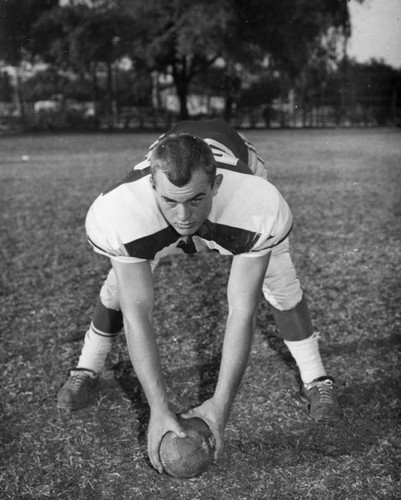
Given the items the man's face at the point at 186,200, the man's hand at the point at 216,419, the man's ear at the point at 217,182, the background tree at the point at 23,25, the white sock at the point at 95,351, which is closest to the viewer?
the man's face at the point at 186,200

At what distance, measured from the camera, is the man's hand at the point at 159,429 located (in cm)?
271

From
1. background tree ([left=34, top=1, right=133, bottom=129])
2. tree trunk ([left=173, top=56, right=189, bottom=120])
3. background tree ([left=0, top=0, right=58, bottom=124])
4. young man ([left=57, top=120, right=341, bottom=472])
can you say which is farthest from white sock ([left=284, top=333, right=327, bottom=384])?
tree trunk ([left=173, top=56, right=189, bottom=120])

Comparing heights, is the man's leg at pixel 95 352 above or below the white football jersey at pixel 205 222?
below

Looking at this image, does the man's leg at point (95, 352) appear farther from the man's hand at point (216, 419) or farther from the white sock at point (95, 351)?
the man's hand at point (216, 419)

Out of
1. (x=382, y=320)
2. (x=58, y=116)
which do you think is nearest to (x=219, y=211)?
(x=382, y=320)

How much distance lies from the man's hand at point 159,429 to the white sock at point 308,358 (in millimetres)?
1208

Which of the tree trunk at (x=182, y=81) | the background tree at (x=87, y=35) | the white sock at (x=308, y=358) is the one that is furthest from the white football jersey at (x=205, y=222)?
the tree trunk at (x=182, y=81)

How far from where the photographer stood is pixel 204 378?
397cm

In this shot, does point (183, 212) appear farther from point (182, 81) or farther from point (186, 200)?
point (182, 81)

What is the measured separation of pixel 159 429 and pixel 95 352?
1.26 meters

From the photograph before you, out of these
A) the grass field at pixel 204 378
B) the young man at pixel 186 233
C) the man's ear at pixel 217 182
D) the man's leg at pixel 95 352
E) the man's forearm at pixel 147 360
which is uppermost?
the man's ear at pixel 217 182

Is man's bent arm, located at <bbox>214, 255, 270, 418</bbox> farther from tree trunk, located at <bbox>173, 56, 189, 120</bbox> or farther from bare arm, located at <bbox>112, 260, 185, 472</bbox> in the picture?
tree trunk, located at <bbox>173, 56, 189, 120</bbox>

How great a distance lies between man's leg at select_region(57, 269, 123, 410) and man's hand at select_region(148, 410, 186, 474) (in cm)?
104

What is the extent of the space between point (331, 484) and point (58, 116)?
124 ft
